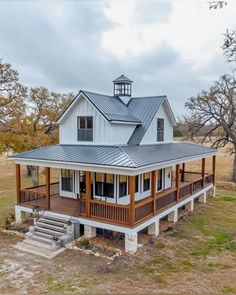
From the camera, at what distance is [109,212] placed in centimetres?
1301

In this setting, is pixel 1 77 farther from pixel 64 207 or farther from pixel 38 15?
pixel 64 207

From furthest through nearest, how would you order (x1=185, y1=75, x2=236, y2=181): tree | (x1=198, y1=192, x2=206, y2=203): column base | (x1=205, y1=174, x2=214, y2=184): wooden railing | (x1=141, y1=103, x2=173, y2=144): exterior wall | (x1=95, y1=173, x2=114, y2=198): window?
1. (x1=185, y1=75, x2=236, y2=181): tree
2. (x1=205, y1=174, x2=214, y2=184): wooden railing
3. (x1=198, y1=192, x2=206, y2=203): column base
4. (x1=141, y1=103, x2=173, y2=144): exterior wall
5. (x1=95, y1=173, x2=114, y2=198): window

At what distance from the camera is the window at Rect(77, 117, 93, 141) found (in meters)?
16.8

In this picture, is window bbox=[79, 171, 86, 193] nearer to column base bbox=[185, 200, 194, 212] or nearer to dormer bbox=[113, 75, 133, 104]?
dormer bbox=[113, 75, 133, 104]

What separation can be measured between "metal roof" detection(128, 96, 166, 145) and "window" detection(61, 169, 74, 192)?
13.1 ft

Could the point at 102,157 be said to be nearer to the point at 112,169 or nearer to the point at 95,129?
the point at 112,169

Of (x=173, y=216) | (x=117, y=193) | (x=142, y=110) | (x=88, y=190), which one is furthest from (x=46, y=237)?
(x=142, y=110)

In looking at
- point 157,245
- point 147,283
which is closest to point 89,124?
point 157,245

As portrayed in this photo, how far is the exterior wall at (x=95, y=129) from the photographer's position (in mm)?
16281

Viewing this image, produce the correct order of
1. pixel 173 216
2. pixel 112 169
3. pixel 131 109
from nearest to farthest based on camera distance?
pixel 112 169 → pixel 173 216 → pixel 131 109

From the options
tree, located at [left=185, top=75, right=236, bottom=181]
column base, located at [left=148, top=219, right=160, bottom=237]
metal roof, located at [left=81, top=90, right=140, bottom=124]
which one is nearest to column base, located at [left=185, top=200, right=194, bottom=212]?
column base, located at [left=148, top=219, right=160, bottom=237]

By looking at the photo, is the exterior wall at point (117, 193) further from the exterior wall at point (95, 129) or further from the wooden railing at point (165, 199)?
the exterior wall at point (95, 129)

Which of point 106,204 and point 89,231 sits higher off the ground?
point 106,204

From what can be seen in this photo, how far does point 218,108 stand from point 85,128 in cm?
1992
